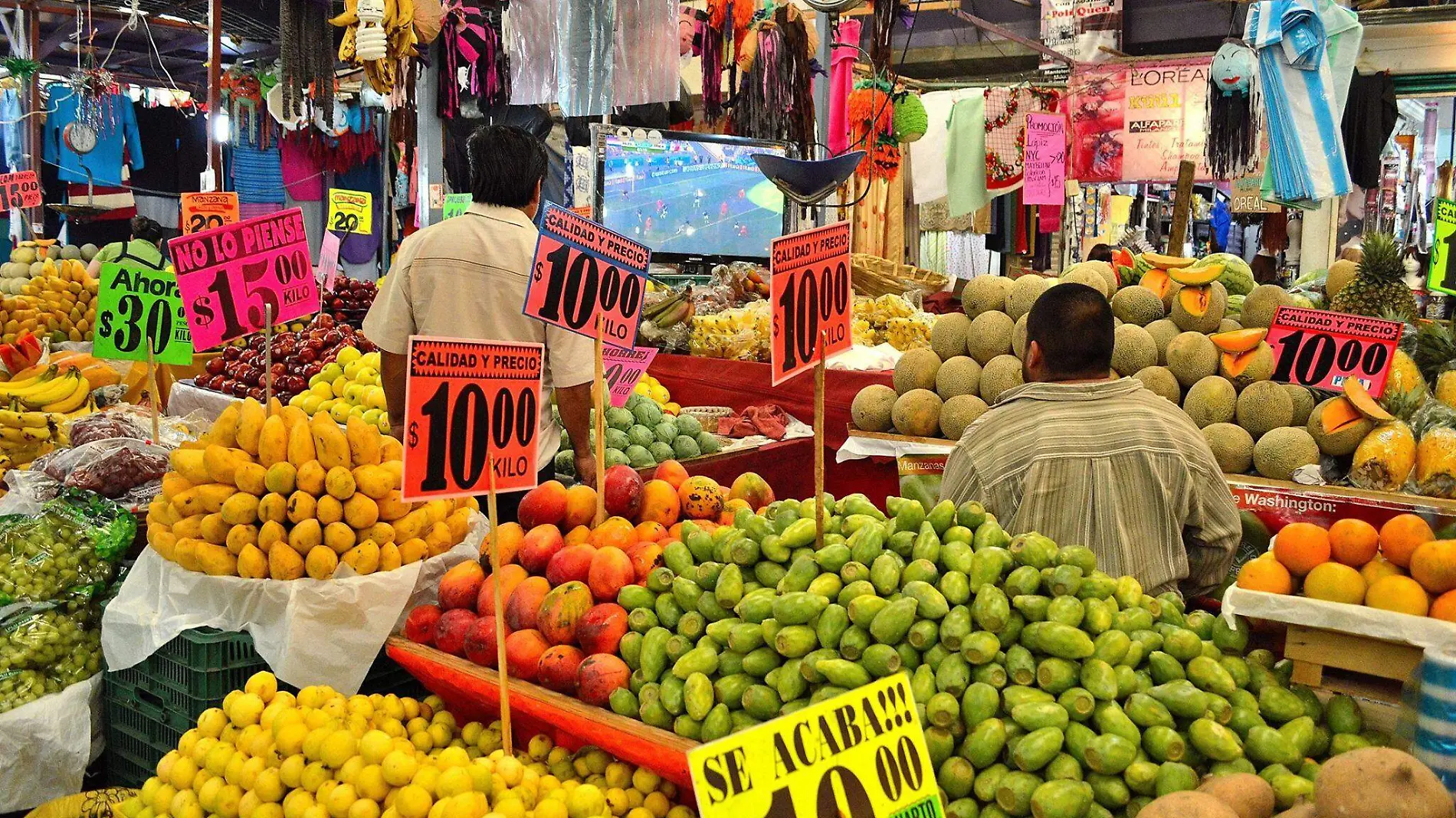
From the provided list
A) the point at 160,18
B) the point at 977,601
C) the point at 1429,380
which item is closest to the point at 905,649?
the point at 977,601

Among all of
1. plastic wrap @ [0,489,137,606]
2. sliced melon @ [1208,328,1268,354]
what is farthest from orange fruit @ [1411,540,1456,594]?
plastic wrap @ [0,489,137,606]

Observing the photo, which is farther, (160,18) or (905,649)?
(160,18)

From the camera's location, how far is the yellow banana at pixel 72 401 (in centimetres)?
454

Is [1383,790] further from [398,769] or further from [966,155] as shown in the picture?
[966,155]

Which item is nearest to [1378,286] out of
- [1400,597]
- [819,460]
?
[1400,597]

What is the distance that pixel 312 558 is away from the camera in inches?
94.3

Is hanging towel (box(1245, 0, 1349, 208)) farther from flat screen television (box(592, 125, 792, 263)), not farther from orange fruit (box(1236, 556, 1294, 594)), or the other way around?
orange fruit (box(1236, 556, 1294, 594))

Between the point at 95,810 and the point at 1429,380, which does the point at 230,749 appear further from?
the point at 1429,380

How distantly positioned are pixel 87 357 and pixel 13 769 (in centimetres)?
329

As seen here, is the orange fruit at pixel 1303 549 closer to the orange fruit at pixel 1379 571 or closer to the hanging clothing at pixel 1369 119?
the orange fruit at pixel 1379 571

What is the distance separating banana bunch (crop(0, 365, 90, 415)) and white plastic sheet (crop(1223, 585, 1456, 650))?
14.9ft

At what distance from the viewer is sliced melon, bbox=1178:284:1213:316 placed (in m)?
3.98

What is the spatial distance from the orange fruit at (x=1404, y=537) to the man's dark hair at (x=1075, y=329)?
37.2 inches

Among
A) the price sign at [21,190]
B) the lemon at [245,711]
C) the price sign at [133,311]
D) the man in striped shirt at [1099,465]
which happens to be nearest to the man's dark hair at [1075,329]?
the man in striped shirt at [1099,465]
